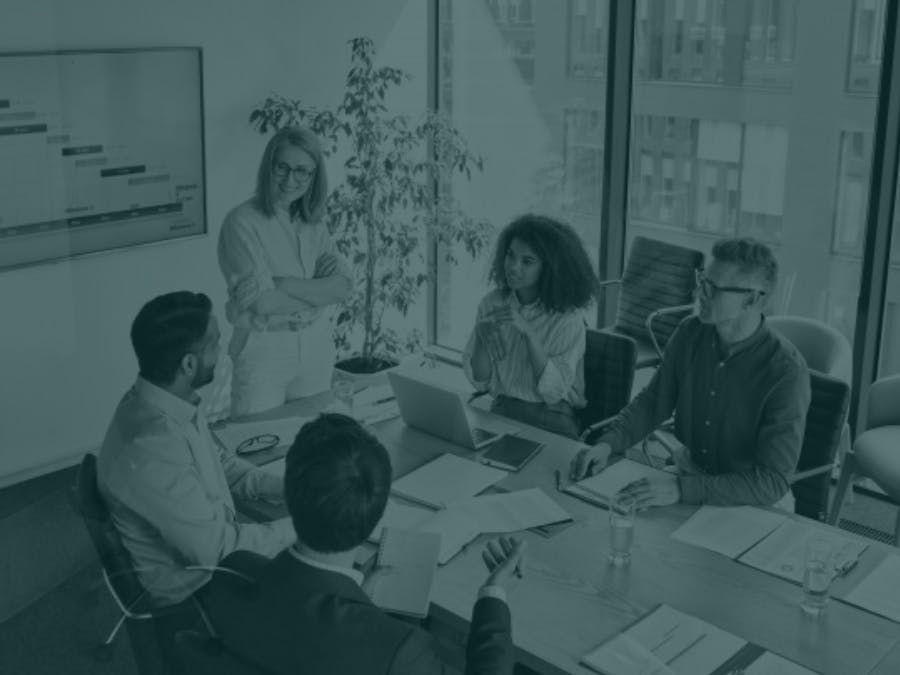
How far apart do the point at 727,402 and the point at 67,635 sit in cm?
232

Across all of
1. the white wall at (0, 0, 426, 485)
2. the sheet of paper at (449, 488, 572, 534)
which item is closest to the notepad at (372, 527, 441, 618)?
the sheet of paper at (449, 488, 572, 534)

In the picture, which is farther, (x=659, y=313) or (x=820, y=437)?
(x=659, y=313)

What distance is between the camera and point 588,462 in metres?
2.94

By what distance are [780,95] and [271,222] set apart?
239 cm

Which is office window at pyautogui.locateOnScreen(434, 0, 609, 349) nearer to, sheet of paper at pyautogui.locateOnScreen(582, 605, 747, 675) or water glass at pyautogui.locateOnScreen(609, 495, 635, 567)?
water glass at pyautogui.locateOnScreen(609, 495, 635, 567)

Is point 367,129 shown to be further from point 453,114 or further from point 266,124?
point 453,114

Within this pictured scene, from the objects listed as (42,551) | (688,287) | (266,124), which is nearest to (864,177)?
(688,287)

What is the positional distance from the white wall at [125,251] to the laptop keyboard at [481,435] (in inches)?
97.0

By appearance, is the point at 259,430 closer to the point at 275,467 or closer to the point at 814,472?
the point at 275,467

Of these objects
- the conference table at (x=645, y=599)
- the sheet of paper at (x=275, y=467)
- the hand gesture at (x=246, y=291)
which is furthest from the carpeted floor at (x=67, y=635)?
the conference table at (x=645, y=599)

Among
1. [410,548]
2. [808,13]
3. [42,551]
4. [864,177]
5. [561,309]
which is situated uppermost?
[808,13]

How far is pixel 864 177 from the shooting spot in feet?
15.0

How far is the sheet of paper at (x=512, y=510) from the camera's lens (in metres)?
2.65

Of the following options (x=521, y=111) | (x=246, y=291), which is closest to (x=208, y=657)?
(x=246, y=291)
